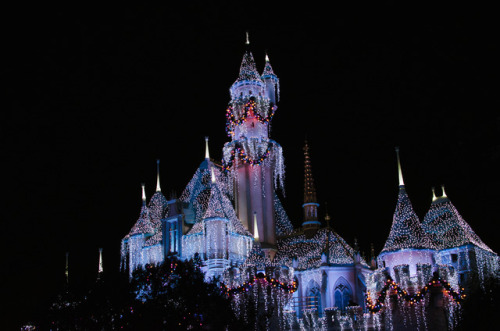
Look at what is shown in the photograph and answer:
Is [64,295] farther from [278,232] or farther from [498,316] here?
[278,232]

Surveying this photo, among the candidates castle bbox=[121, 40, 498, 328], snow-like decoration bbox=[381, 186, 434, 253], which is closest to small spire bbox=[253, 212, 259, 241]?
castle bbox=[121, 40, 498, 328]

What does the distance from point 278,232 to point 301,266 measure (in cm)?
702

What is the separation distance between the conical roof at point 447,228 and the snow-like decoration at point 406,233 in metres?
→ 3.63

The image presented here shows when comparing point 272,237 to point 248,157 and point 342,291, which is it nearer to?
point 248,157

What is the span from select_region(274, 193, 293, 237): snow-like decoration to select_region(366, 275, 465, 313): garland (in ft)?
47.9

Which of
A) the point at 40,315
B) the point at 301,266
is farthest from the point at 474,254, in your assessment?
the point at 40,315

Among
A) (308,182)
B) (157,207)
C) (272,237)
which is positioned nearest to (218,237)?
(272,237)

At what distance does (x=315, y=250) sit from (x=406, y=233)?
7884 millimetres

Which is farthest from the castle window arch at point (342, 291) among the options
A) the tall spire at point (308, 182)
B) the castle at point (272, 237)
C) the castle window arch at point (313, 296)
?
the tall spire at point (308, 182)

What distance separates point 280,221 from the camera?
4962 centimetres

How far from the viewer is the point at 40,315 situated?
2738 centimetres

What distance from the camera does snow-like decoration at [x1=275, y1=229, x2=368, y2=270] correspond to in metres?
41.3

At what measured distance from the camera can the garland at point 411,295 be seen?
109ft

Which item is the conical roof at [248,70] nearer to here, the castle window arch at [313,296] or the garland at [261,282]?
the castle window arch at [313,296]
